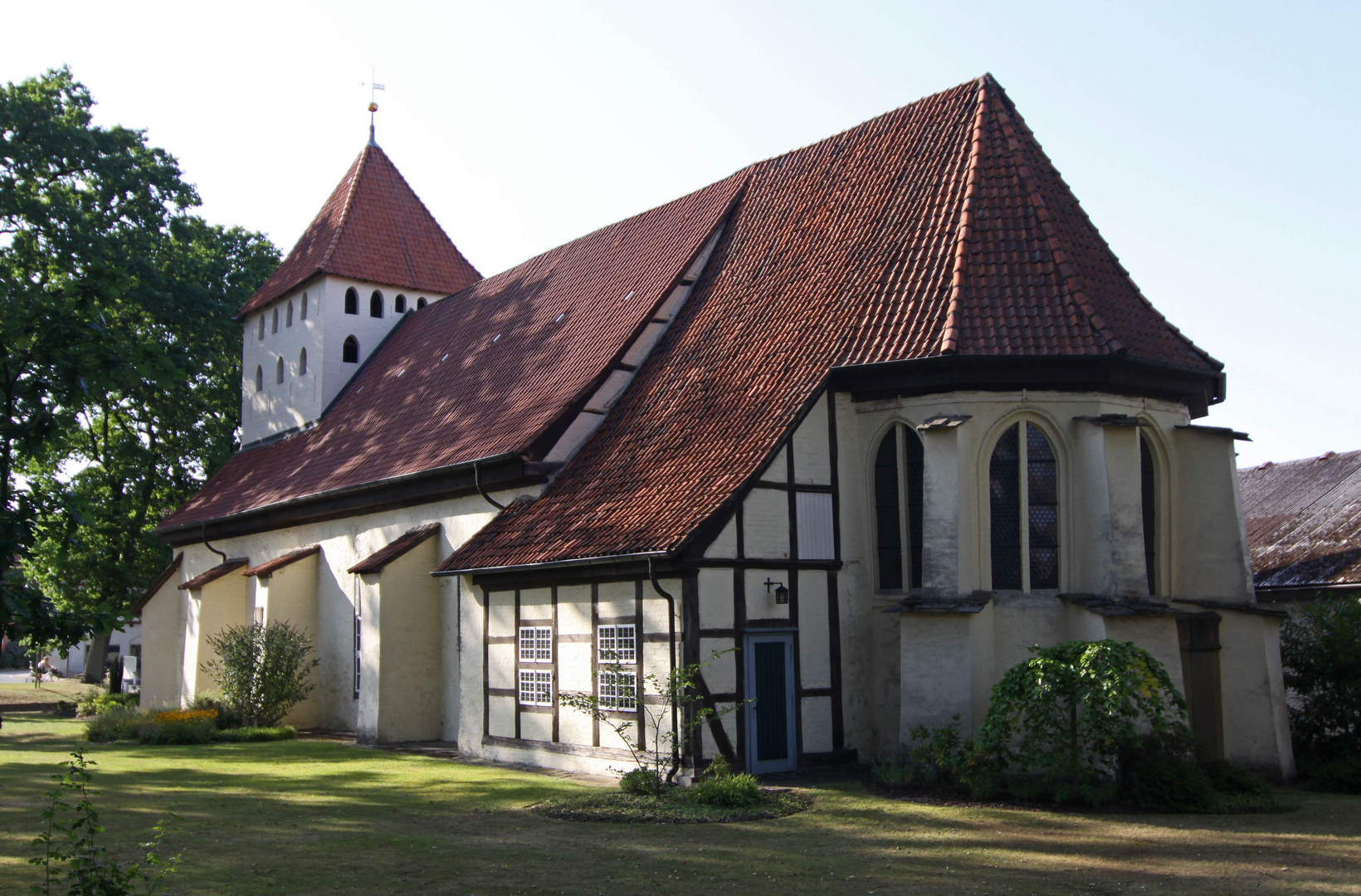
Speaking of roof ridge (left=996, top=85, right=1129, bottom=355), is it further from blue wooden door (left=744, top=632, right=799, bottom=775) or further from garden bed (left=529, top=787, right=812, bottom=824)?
garden bed (left=529, top=787, right=812, bottom=824)

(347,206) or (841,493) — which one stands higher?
(347,206)

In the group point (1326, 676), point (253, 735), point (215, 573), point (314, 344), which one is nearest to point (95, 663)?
point (215, 573)

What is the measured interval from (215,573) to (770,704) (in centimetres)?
1742

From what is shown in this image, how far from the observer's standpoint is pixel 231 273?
37844mm

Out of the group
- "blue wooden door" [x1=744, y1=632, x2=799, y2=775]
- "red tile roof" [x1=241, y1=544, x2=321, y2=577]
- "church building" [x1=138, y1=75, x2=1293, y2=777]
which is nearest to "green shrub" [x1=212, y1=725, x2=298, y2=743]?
"church building" [x1=138, y1=75, x2=1293, y2=777]

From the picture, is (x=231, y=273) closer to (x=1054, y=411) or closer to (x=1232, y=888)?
(x=1054, y=411)

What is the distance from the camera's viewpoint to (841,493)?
56.0ft

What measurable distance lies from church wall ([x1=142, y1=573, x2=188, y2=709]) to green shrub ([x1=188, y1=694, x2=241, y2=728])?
569 cm

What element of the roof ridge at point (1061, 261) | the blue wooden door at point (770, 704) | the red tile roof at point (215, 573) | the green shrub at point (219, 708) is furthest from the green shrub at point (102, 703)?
the roof ridge at point (1061, 261)

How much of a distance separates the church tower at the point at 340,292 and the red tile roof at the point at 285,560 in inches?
194

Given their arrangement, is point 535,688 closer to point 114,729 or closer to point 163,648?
point 114,729

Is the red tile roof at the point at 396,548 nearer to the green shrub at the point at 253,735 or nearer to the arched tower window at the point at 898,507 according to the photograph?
the green shrub at the point at 253,735

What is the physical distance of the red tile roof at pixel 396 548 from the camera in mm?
21062

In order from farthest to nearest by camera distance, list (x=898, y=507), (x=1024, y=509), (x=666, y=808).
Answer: (x=898, y=507), (x=1024, y=509), (x=666, y=808)
